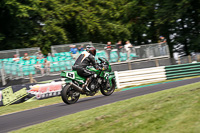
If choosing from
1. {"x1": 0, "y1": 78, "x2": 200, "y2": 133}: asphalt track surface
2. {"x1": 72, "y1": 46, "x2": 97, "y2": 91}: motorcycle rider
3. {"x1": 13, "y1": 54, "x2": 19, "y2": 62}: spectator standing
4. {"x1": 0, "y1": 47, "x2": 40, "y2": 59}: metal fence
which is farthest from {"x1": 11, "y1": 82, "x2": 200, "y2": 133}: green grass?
{"x1": 0, "y1": 47, "x2": 40, "y2": 59}: metal fence

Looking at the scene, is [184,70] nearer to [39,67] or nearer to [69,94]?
[39,67]

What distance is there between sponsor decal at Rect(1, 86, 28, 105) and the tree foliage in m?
8.32

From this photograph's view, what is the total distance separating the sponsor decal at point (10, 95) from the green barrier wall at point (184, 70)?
9174 millimetres

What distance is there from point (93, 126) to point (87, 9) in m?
22.3

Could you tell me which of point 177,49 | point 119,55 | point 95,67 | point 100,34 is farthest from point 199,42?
point 95,67

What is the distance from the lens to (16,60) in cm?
1583

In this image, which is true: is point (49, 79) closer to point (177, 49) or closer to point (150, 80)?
point (150, 80)

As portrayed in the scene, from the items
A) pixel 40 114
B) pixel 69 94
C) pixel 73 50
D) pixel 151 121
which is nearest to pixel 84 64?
pixel 69 94

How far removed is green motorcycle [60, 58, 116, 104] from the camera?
9375 millimetres

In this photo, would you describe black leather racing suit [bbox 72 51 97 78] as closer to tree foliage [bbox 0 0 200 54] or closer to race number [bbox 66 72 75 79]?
race number [bbox 66 72 75 79]

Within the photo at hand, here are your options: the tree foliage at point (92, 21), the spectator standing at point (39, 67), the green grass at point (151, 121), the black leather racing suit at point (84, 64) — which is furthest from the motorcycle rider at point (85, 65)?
the tree foliage at point (92, 21)

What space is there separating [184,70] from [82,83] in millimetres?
10654

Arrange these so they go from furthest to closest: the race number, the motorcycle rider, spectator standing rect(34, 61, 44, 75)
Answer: spectator standing rect(34, 61, 44, 75), the motorcycle rider, the race number

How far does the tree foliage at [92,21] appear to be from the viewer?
22.9m
